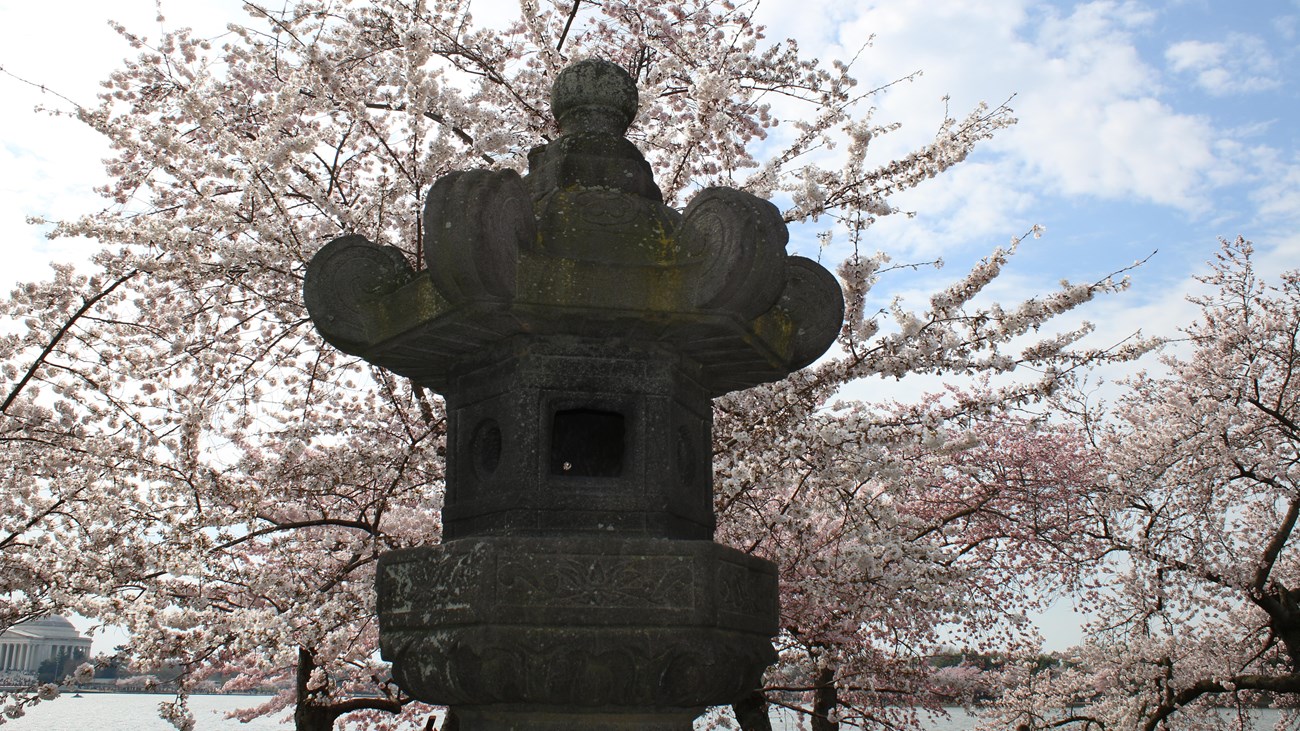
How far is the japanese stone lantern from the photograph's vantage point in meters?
2.75

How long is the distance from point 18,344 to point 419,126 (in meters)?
4.70

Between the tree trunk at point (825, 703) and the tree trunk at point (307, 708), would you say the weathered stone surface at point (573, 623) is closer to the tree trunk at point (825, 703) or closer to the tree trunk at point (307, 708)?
the tree trunk at point (307, 708)

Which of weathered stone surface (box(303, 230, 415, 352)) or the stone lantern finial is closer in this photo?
weathered stone surface (box(303, 230, 415, 352))

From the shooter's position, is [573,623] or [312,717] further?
[312,717]

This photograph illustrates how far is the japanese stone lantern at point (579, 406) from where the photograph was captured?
9.03ft

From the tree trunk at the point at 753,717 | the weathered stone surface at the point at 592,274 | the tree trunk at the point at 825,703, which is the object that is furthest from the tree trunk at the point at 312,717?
the weathered stone surface at the point at 592,274

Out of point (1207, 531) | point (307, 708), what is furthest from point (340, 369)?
point (1207, 531)

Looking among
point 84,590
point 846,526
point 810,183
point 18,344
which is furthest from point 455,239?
point 18,344

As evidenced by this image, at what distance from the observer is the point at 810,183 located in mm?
6020

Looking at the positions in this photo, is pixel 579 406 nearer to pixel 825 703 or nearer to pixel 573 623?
pixel 573 623

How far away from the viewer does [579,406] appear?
3.12 metres

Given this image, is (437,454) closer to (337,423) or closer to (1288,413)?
(337,423)

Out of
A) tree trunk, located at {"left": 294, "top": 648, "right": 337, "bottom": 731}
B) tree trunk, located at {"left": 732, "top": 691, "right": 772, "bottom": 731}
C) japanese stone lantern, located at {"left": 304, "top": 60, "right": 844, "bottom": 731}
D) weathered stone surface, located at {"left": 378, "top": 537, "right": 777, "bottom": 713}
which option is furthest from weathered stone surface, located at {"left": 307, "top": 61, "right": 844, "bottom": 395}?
tree trunk, located at {"left": 732, "top": 691, "right": 772, "bottom": 731}

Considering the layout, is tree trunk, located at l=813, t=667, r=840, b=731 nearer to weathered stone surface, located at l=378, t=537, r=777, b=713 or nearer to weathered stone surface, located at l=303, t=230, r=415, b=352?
weathered stone surface, located at l=378, t=537, r=777, b=713
